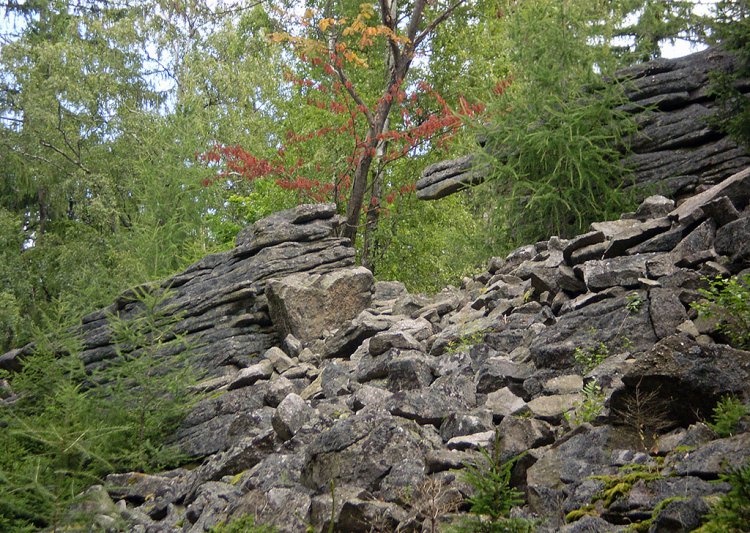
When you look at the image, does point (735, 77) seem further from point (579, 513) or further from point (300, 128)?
point (300, 128)

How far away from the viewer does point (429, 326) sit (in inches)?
367

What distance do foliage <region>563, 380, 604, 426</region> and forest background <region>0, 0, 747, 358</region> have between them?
5.23 meters

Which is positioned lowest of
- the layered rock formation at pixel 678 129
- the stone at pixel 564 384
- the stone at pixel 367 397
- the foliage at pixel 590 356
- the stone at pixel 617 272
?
the stone at pixel 564 384

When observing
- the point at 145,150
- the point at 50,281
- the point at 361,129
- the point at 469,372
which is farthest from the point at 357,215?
the point at 50,281

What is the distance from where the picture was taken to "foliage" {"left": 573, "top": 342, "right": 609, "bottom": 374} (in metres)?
6.60

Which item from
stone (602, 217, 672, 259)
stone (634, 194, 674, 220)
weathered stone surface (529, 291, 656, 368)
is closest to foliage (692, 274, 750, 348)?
weathered stone surface (529, 291, 656, 368)

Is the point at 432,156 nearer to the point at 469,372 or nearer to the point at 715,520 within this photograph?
the point at 469,372

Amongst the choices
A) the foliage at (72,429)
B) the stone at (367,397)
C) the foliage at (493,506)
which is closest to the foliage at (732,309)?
the foliage at (493,506)

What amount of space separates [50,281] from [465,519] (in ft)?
75.1

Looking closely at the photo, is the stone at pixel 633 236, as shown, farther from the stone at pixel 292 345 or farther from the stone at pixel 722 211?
the stone at pixel 292 345

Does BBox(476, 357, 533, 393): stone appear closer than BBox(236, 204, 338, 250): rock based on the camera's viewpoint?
Yes

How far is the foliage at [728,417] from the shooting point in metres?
4.69

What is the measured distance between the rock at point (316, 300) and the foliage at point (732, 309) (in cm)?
524

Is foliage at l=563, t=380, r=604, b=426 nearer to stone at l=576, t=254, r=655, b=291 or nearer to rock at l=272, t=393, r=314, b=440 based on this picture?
stone at l=576, t=254, r=655, b=291
